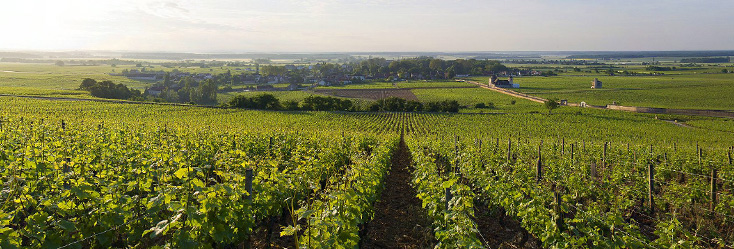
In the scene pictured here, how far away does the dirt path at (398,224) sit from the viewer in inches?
319

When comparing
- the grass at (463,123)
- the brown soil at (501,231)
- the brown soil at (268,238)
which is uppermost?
the brown soil at (268,238)

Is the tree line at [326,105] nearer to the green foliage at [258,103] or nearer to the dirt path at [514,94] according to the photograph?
the green foliage at [258,103]

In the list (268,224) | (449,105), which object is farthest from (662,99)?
(268,224)

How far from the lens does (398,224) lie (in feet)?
30.4

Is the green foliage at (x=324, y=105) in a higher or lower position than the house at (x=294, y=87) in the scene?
lower

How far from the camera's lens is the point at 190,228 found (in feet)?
16.0

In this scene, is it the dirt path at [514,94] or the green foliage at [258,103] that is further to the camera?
the dirt path at [514,94]

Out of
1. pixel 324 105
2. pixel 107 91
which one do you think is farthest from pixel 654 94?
pixel 107 91

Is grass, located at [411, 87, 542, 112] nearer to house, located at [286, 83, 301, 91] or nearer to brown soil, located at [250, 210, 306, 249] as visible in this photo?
house, located at [286, 83, 301, 91]

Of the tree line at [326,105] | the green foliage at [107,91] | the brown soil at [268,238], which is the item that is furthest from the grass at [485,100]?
the brown soil at [268,238]

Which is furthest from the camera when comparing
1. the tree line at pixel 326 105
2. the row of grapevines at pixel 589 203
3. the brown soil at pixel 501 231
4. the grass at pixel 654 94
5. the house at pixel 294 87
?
the house at pixel 294 87

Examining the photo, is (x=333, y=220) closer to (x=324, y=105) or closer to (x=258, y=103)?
(x=324, y=105)

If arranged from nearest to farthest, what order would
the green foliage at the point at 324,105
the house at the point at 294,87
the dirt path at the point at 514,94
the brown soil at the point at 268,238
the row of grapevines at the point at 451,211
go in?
1. the row of grapevines at the point at 451,211
2. the brown soil at the point at 268,238
3. the green foliage at the point at 324,105
4. the dirt path at the point at 514,94
5. the house at the point at 294,87

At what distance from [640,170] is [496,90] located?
300 feet
